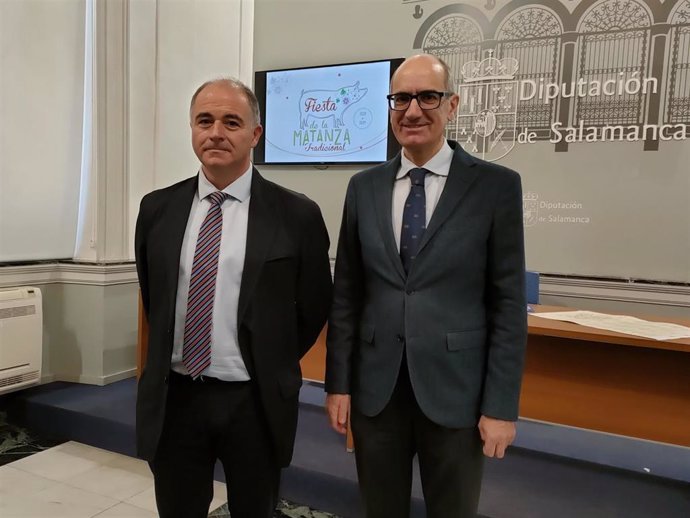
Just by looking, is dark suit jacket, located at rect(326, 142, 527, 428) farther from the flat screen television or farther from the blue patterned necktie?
the flat screen television

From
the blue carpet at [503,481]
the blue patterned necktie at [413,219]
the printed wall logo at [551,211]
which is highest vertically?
the printed wall logo at [551,211]

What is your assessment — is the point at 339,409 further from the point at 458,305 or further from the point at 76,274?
the point at 76,274

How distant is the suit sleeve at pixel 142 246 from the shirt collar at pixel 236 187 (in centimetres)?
17

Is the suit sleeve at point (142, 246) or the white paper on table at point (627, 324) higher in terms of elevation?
the suit sleeve at point (142, 246)

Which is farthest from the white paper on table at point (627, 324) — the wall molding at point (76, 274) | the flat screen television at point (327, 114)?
the wall molding at point (76, 274)

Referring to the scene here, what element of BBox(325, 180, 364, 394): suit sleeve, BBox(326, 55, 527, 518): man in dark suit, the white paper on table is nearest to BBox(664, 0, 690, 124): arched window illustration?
the white paper on table

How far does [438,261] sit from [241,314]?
0.46 m

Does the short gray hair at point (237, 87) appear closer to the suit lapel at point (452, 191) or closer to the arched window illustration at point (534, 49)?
the suit lapel at point (452, 191)

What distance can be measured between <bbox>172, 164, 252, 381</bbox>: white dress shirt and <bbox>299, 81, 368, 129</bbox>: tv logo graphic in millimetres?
2633

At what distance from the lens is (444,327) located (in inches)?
52.4

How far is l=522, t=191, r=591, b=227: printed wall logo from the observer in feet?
10.8

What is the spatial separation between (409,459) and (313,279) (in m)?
0.50

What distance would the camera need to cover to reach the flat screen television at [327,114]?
386 centimetres

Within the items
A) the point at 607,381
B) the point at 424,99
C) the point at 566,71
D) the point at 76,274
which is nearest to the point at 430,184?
the point at 424,99
